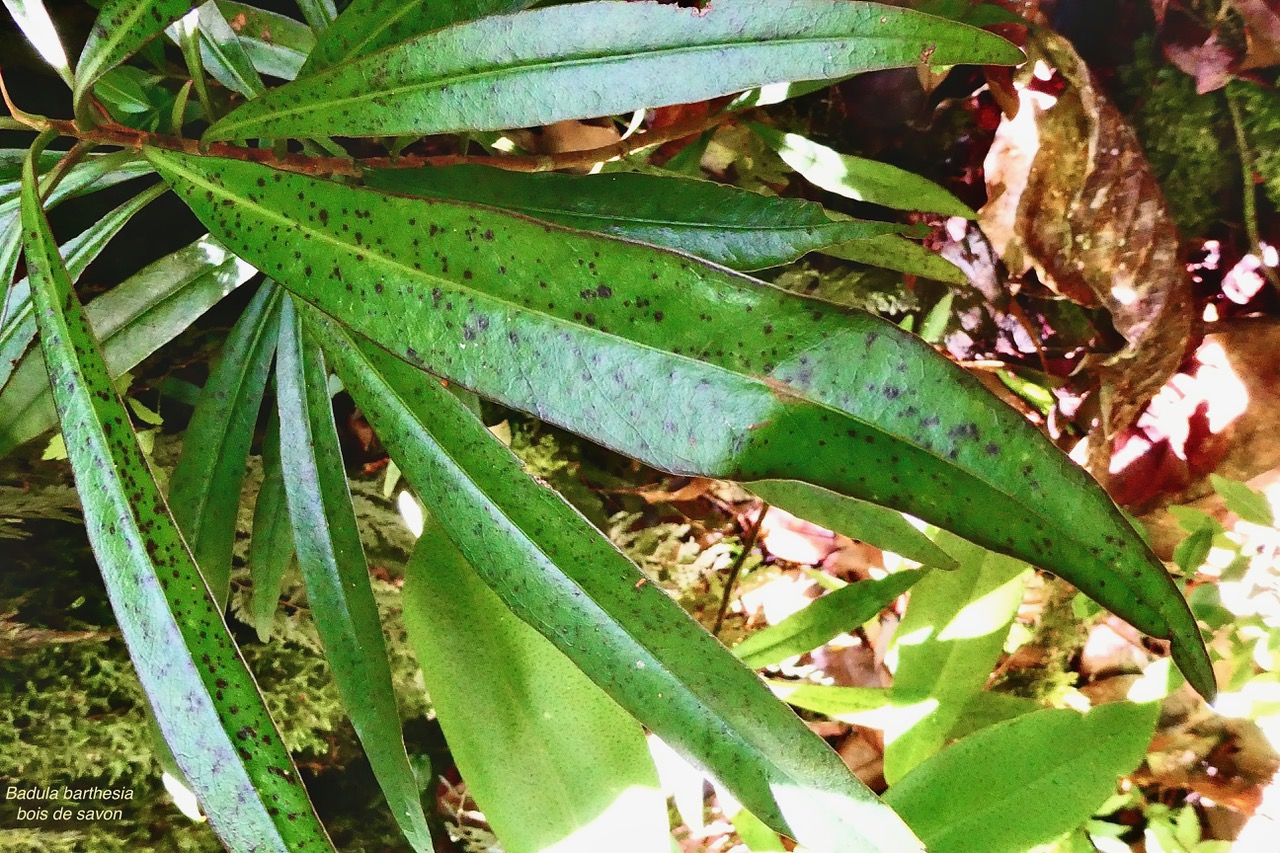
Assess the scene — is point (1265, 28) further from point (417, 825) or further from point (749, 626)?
point (417, 825)

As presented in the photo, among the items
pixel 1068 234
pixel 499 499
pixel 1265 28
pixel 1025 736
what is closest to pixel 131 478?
pixel 499 499

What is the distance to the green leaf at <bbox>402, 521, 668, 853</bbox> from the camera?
0.68m

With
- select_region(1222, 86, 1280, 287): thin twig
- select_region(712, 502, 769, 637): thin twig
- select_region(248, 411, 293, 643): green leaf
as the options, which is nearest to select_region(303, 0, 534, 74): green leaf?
select_region(248, 411, 293, 643): green leaf

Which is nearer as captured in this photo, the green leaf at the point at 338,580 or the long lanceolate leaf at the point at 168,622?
the long lanceolate leaf at the point at 168,622

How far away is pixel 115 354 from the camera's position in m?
0.71

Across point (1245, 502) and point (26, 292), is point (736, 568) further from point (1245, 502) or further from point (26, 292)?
point (26, 292)

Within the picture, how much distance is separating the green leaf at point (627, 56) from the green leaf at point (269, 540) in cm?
48

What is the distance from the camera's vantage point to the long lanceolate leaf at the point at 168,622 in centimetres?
35

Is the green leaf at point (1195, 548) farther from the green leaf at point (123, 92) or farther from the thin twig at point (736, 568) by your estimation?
the green leaf at point (123, 92)

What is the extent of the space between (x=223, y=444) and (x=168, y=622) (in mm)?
404

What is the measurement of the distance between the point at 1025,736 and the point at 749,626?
1.36 feet

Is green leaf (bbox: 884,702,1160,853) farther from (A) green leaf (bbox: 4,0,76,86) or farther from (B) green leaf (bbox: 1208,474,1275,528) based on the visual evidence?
(A) green leaf (bbox: 4,0,76,86)

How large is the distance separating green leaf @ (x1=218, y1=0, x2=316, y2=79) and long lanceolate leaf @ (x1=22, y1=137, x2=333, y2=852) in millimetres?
420

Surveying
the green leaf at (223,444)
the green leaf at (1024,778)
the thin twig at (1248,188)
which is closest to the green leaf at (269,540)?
the green leaf at (223,444)
